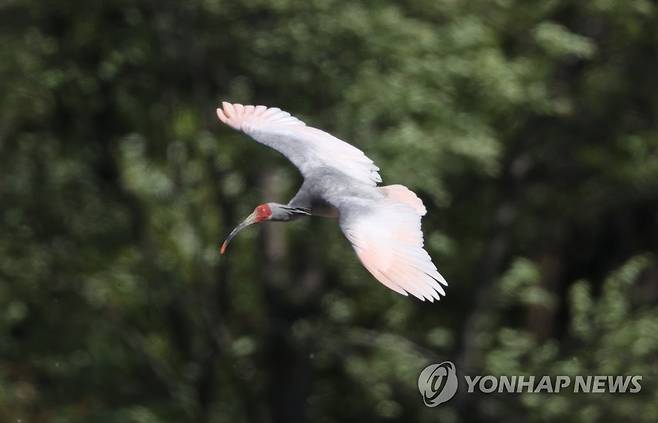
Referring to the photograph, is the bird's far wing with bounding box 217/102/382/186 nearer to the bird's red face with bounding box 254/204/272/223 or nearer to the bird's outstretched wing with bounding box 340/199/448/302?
the bird's red face with bounding box 254/204/272/223

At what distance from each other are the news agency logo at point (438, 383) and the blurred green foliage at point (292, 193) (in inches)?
5.9

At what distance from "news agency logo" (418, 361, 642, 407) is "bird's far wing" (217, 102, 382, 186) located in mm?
5002

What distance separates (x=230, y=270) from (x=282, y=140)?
6242 millimetres

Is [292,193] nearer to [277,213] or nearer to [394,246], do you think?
[277,213]

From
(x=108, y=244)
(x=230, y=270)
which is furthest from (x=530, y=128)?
(x=108, y=244)

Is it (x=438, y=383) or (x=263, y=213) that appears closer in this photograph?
(x=263, y=213)

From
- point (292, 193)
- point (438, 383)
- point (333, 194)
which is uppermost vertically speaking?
point (333, 194)

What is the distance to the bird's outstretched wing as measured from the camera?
664cm

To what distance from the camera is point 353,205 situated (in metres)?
7.52

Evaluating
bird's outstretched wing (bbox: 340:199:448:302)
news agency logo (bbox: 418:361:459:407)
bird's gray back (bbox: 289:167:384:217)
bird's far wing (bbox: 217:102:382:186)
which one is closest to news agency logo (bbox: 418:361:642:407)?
news agency logo (bbox: 418:361:459:407)

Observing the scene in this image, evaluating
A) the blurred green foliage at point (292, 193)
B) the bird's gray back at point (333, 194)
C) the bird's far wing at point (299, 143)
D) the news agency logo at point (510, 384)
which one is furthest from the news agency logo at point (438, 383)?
the bird's gray back at point (333, 194)

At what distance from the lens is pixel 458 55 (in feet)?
41.8

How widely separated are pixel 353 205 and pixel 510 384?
6.09m

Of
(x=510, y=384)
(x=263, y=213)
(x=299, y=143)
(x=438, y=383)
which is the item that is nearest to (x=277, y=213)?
(x=263, y=213)
